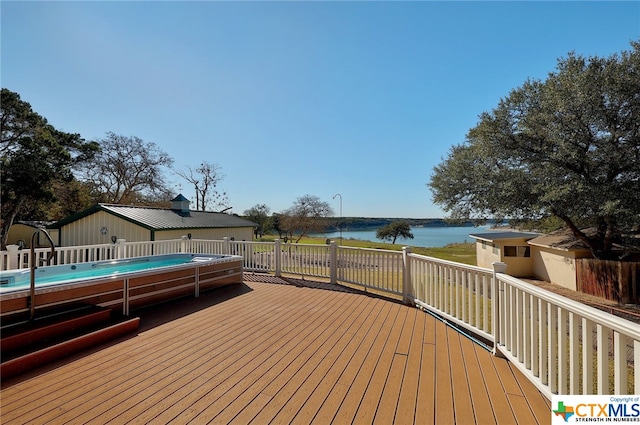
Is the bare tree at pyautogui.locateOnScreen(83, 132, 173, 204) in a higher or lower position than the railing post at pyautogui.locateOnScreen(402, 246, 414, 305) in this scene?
higher

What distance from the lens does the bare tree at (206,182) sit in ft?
91.9

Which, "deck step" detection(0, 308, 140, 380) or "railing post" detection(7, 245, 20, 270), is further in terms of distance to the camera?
"railing post" detection(7, 245, 20, 270)

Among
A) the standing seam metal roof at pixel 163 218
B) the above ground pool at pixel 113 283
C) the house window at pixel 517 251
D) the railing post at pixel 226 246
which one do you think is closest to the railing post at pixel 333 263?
the above ground pool at pixel 113 283

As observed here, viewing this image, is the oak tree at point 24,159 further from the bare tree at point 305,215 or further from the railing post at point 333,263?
the bare tree at point 305,215

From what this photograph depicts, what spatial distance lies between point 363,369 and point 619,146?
1335 cm

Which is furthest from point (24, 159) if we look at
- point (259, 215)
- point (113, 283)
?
point (259, 215)

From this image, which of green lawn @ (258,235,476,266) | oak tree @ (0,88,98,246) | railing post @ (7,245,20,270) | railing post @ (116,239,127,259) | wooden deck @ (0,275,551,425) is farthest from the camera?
green lawn @ (258,235,476,266)

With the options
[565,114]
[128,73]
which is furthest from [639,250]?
[128,73]

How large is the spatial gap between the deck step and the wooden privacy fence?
52.5 feet

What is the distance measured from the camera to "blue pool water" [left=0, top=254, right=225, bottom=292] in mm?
3943

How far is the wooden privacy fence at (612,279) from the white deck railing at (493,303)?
911cm

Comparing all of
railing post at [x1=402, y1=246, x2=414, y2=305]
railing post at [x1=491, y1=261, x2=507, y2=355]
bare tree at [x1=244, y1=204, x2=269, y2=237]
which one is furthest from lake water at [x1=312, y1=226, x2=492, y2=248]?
railing post at [x1=491, y1=261, x2=507, y2=355]

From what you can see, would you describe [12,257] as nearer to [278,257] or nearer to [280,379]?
[278,257]

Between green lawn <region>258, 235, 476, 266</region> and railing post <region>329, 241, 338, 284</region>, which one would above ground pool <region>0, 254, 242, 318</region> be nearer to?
railing post <region>329, 241, 338, 284</region>
